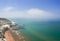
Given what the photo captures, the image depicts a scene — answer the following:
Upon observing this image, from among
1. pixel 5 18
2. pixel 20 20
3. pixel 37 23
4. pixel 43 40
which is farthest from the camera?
pixel 37 23

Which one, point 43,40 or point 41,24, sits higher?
point 41,24

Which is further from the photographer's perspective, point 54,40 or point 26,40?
point 54,40

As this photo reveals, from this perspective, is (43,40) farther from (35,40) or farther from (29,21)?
(29,21)

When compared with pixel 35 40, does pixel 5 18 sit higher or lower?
higher

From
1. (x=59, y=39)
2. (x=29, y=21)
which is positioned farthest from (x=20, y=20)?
(x=59, y=39)

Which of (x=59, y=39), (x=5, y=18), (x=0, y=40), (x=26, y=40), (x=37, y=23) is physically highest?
(x=37, y=23)

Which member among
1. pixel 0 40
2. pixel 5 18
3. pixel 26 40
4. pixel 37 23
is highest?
pixel 37 23

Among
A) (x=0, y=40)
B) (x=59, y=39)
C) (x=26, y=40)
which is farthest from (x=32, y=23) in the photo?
(x=0, y=40)

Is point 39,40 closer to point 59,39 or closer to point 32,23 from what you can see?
point 59,39

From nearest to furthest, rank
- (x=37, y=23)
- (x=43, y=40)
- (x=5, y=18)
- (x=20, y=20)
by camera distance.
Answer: (x=43, y=40) → (x=5, y=18) → (x=20, y=20) → (x=37, y=23)
